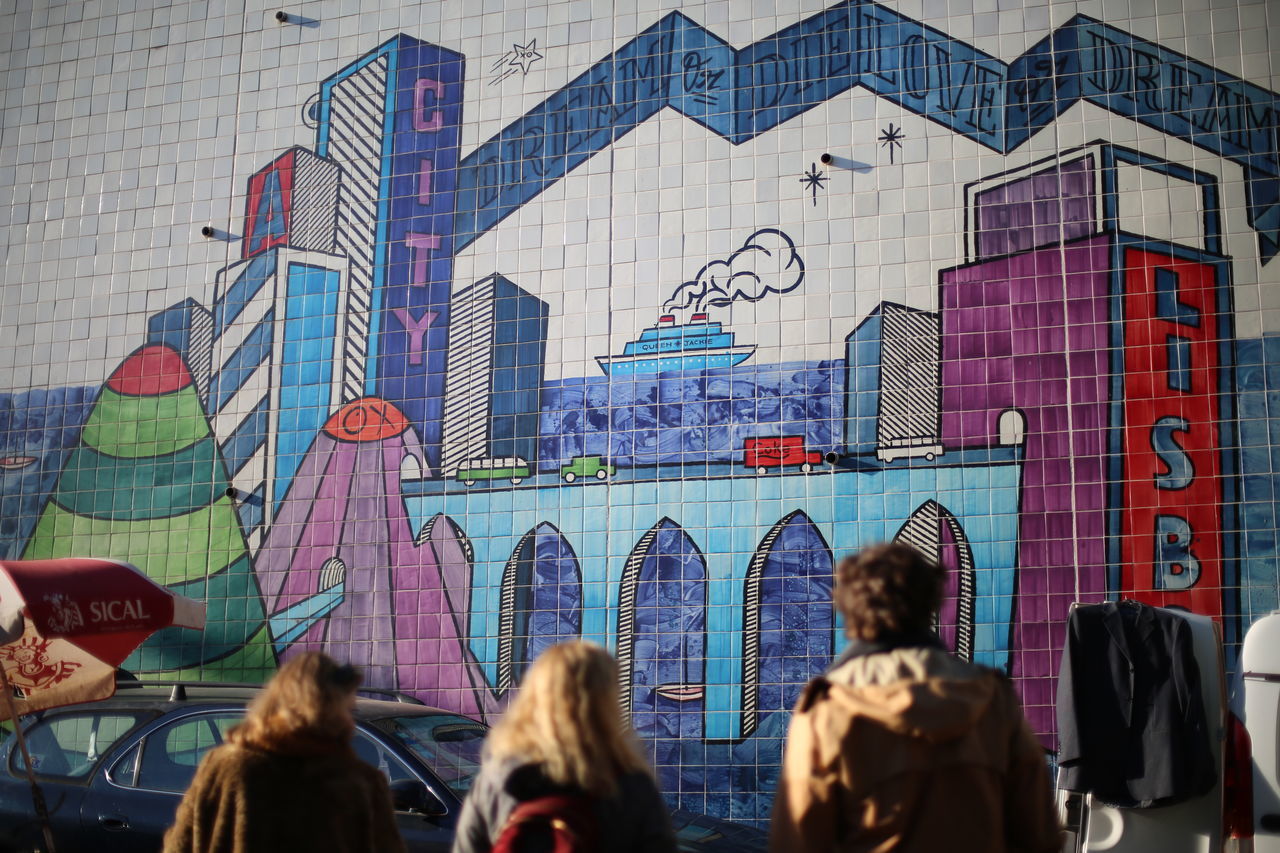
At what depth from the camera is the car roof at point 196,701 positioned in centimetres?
661

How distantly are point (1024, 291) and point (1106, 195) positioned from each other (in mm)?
886

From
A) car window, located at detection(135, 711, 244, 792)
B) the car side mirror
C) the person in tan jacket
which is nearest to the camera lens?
the person in tan jacket

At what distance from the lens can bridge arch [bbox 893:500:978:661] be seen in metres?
8.41

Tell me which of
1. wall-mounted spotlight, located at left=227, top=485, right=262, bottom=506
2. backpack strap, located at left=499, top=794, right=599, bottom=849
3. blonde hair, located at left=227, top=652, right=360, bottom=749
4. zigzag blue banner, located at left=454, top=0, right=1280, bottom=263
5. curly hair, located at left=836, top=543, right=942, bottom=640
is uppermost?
zigzag blue banner, located at left=454, top=0, right=1280, bottom=263

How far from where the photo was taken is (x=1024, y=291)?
868 cm

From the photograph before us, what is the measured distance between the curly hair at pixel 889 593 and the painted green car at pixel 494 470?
631cm

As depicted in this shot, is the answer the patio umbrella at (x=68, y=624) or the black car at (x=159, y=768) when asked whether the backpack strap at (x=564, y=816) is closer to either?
the black car at (x=159, y=768)

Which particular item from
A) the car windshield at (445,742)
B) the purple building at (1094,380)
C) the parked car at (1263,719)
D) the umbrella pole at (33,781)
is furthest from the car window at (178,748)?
the parked car at (1263,719)

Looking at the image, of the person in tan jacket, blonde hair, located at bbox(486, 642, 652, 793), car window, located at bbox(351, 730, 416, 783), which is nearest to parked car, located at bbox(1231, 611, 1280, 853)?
the person in tan jacket

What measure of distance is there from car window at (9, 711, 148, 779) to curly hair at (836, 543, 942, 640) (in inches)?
189

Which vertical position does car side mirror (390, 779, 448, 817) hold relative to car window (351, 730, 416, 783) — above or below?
below

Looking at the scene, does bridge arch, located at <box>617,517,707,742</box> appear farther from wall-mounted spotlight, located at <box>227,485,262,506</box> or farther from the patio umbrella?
wall-mounted spotlight, located at <box>227,485,262,506</box>

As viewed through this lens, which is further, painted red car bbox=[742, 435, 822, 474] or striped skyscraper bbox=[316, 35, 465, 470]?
striped skyscraper bbox=[316, 35, 465, 470]

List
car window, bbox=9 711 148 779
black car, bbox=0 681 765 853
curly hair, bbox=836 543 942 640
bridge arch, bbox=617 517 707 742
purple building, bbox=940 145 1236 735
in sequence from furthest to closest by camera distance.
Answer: bridge arch, bbox=617 517 707 742, purple building, bbox=940 145 1236 735, car window, bbox=9 711 148 779, black car, bbox=0 681 765 853, curly hair, bbox=836 543 942 640
